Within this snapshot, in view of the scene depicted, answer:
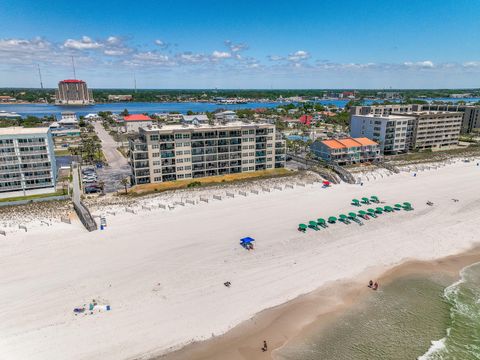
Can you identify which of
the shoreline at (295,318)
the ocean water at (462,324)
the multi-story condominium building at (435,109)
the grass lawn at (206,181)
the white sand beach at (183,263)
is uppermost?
the multi-story condominium building at (435,109)

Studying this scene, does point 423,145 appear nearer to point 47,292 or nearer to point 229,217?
point 229,217

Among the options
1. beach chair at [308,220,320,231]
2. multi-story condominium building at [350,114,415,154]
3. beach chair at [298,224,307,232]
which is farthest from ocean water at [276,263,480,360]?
multi-story condominium building at [350,114,415,154]

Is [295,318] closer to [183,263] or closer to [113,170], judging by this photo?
[183,263]

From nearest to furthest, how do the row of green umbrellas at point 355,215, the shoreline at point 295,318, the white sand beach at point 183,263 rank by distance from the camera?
the shoreline at point 295,318
the white sand beach at point 183,263
the row of green umbrellas at point 355,215

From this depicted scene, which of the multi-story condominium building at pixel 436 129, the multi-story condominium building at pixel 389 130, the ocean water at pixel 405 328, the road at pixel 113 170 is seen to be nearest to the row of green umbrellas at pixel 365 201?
the ocean water at pixel 405 328

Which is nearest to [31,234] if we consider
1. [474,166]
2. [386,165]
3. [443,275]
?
[443,275]

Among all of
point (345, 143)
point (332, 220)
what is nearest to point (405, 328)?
point (332, 220)

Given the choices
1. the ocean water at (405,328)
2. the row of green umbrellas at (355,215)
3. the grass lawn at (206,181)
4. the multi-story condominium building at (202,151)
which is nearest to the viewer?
the ocean water at (405,328)

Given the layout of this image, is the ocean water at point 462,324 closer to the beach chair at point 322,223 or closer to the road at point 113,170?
the beach chair at point 322,223
